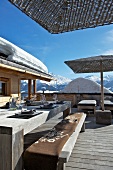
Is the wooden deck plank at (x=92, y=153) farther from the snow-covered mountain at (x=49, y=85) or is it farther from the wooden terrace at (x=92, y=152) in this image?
the snow-covered mountain at (x=49, y=85)

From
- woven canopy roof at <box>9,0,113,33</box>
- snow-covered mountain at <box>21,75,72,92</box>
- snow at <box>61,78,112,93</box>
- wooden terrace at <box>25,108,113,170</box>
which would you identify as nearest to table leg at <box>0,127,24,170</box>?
wooden terrace at <box>25,108,113,170</box>

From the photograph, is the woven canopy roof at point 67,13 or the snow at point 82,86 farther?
the snow at point 82,86

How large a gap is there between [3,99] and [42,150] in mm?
4253

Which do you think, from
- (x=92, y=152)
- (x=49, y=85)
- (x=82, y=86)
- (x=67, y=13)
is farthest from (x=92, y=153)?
(x=82, y=86)

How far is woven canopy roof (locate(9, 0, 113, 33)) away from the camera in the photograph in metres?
2.44

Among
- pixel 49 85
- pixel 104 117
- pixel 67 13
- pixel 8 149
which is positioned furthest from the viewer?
pixel 49 85

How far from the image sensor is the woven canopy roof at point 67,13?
244 cm

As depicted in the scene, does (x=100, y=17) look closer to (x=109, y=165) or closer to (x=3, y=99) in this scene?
(x=109, y=165)

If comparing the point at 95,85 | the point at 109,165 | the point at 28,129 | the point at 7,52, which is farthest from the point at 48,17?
the point at 95,85

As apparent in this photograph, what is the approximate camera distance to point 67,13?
9.56 ft

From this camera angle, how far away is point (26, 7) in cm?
242

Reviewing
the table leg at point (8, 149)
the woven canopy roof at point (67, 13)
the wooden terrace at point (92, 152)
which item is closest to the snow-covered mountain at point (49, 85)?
the wooden terrace at point (92, 152)

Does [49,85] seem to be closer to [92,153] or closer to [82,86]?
[82,86]

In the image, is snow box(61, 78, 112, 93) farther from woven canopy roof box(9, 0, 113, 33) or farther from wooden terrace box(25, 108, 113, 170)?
woven canopy roof box(9, 0, 113, 33)
